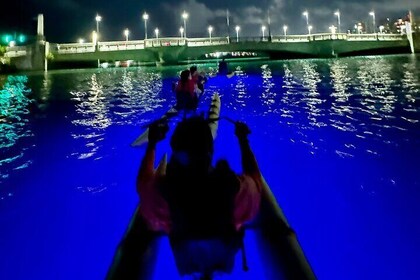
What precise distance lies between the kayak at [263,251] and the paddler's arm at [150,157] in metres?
1.29

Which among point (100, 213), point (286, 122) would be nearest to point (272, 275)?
point (100, 213)

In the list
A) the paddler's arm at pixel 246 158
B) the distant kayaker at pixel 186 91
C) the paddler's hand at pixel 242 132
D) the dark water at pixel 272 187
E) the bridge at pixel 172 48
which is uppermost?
the bridge at pixel 172 48

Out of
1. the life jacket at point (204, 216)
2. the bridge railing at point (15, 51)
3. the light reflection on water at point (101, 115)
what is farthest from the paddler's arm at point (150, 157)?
the bridge railing at point (15, 51)

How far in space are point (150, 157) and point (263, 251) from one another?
7.25ft

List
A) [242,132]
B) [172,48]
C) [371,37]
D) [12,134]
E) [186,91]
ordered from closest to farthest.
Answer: [242,132]
[186,91]
[12,134]
[172,48]
[371,37]

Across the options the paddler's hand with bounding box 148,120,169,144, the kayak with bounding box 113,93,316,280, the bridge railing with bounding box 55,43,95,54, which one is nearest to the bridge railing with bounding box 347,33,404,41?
the bridge railing with bounding box 55,43,95,54

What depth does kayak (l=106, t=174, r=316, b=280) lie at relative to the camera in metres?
3.86

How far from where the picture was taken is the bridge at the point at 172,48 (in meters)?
77.5

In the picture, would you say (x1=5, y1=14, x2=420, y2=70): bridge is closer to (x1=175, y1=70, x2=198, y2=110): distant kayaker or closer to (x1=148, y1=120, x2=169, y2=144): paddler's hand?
(x1=175, y1=70, x2=198, y2=110): distant kayaker

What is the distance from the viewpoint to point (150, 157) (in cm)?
A: 343

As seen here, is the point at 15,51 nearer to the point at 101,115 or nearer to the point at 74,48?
the point at 74,48

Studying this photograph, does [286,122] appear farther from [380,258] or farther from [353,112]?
[380,258]

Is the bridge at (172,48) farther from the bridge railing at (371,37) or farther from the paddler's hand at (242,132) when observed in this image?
the paddler's hand at (242,132)

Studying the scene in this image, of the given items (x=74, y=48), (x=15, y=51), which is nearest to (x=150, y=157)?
(x=74, y=48)
